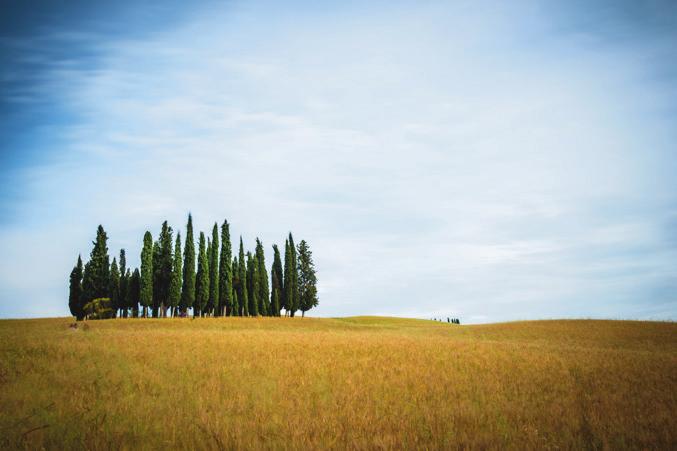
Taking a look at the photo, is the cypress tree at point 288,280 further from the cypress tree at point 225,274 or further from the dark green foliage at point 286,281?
the cypress tree at point 225,274

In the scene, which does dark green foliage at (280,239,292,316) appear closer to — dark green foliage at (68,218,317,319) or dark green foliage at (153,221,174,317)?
dark green foliage at (68,218,317,319)

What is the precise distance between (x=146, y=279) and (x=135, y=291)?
11.0 metres

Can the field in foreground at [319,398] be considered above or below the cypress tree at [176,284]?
below

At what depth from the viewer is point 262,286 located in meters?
60.8

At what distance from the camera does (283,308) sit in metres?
60.8

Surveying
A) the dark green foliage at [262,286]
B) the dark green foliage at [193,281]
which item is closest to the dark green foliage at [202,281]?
the dark green foliage at [193,281]

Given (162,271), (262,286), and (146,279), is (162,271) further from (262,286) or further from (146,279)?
(262,286)

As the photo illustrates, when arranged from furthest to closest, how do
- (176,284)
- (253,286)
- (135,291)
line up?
(253,286)
(135,291)
(176,284)

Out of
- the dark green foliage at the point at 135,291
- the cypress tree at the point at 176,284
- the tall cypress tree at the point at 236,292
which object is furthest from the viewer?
the tall cypress tree at the point at 236,292

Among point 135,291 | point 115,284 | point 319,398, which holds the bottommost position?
point 319,398

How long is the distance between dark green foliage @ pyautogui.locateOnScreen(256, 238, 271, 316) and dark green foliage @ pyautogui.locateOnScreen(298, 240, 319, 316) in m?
5.68

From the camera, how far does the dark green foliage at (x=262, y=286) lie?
6031 cm

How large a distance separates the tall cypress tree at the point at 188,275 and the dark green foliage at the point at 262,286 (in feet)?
41.4


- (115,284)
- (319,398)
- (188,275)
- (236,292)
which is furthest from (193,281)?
(319,398)
